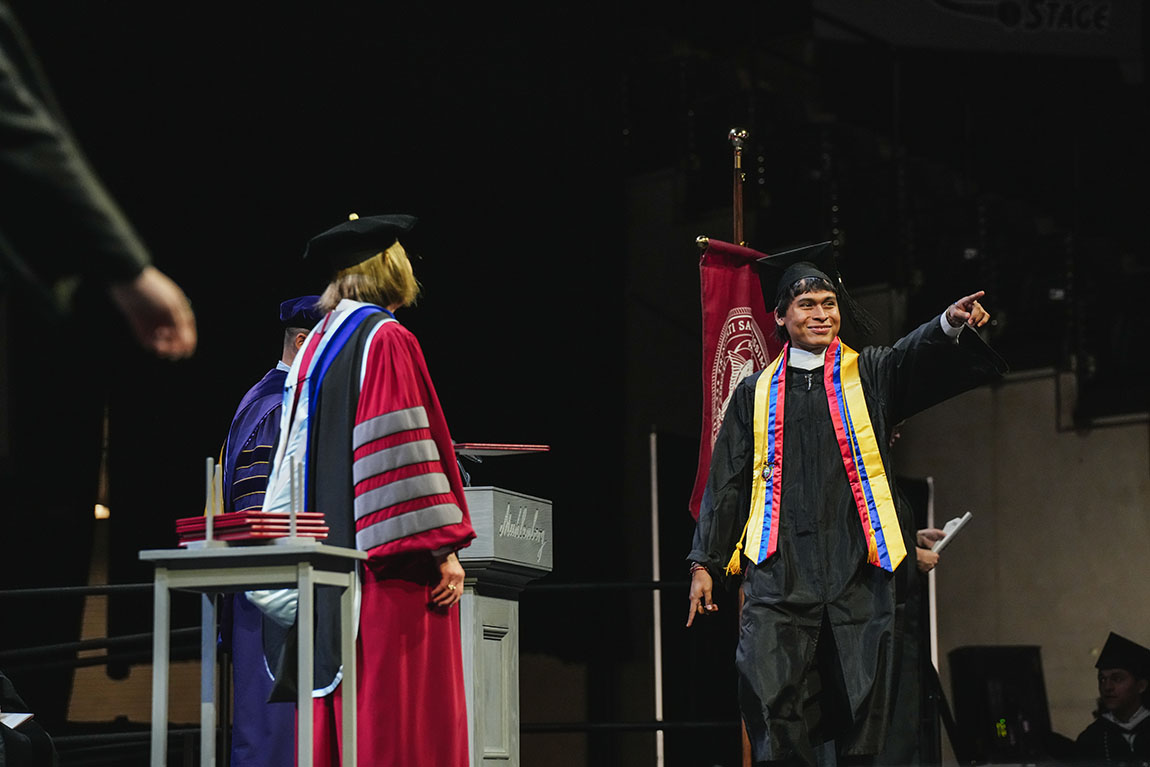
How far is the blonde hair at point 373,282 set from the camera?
137 inches

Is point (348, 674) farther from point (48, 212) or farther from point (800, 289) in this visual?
point (800, 289)

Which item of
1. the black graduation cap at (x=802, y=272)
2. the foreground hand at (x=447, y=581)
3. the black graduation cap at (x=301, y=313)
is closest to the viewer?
the foreground hand at (x=447, y=581)

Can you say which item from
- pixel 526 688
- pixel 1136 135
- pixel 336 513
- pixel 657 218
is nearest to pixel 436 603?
pixel 336 513

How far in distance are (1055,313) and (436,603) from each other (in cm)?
538

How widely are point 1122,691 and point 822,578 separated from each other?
2.98 meters

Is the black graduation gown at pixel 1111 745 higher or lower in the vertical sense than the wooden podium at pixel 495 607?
lower

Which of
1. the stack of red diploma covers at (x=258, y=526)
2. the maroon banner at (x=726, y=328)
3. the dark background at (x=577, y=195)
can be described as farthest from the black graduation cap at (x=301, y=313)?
the dark background at (x=577, y=195)

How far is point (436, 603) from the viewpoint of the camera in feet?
10.8

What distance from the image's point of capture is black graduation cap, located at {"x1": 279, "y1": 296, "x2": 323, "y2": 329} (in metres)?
4.45

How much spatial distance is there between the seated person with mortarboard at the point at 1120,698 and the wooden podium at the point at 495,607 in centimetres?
312

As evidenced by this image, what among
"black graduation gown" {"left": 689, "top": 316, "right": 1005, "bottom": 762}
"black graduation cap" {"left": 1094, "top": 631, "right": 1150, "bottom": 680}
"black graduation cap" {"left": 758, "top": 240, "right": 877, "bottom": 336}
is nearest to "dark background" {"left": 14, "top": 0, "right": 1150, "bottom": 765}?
"black graduation cap" {"left": 1094, "top": 631, "right": 1150, "bottom": 680}

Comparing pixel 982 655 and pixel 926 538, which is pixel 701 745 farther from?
pixel 926 538

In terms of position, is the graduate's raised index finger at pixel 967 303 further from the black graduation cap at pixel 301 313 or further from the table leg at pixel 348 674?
the black graduation cap at pixel 301 313

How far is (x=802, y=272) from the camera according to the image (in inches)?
164
